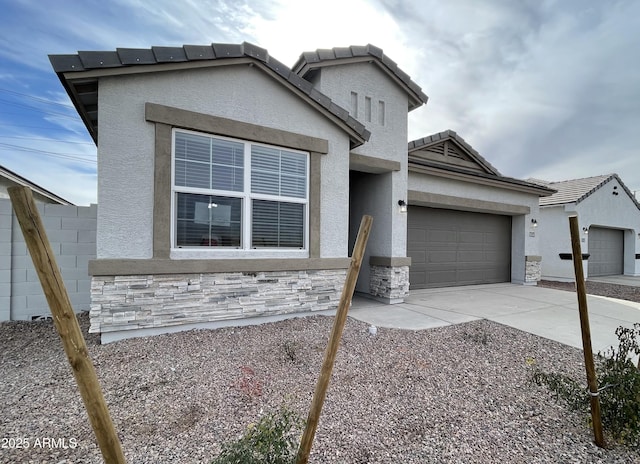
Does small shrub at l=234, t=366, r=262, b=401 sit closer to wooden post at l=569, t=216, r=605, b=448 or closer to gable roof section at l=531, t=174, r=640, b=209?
wooden post at l=569, t=216, r=605, b=448

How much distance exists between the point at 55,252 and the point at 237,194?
363cm

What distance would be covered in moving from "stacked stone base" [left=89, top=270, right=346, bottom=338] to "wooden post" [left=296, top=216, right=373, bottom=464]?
3.59m

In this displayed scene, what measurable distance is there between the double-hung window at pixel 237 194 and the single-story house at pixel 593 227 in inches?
497

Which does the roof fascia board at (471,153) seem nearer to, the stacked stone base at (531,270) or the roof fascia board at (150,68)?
the stacked stone base at (531,270)

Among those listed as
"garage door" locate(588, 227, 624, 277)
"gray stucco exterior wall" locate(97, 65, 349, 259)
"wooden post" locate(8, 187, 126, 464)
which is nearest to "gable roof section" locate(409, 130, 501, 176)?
"gray stucco exterior wall" locate(97, 65, 349, 259)

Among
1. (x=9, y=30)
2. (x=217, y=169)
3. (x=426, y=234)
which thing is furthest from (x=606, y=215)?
(x=9, y=30)

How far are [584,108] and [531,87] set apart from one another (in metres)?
3.21

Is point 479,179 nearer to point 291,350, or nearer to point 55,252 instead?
point 291,350

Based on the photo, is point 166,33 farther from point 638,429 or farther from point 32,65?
point 638,429

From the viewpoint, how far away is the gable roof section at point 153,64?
13.2 feet

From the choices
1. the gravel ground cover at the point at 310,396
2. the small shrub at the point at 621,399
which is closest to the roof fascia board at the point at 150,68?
the gravel ground cover at the point at 310,396

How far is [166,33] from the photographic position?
641 cm

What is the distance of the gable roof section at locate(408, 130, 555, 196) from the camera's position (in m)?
8.41

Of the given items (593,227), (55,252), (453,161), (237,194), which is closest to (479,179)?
(453,161)
